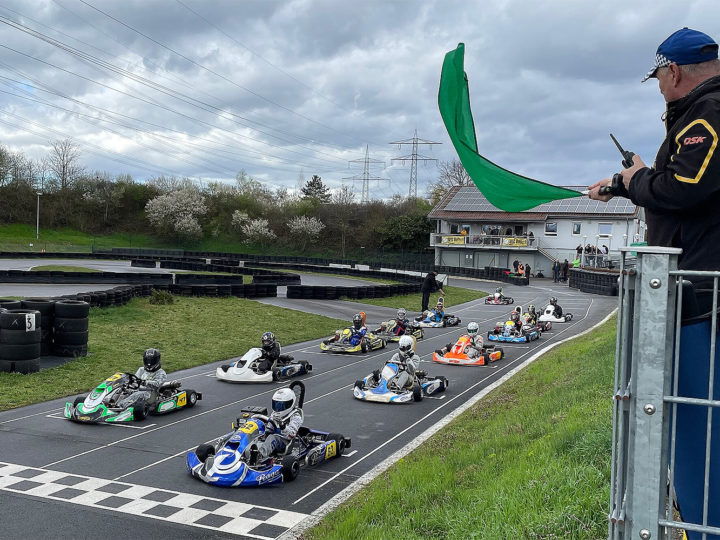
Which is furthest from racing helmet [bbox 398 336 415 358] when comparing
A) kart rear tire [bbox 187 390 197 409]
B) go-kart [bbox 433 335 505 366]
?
kart rear tire [bbox 187 390 197 409]

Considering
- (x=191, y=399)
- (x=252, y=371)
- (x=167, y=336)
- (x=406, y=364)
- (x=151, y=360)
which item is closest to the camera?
(x=151, y=360)

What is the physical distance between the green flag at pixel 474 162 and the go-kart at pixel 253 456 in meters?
5.89

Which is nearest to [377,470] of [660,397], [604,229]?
[660,397]

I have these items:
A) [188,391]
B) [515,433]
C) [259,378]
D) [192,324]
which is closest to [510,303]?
→ [192,324]

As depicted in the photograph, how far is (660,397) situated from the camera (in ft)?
7.88

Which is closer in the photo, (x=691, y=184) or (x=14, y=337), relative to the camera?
(x=691, y=184)

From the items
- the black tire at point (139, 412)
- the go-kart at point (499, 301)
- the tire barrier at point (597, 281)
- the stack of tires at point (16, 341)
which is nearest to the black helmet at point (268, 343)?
the black tire at point (139, 412)

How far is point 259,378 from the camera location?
51.6ft

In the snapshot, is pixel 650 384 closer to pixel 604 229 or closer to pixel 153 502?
pixel 153 502

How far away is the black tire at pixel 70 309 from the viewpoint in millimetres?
16572

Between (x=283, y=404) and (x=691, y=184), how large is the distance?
8094 millimetres

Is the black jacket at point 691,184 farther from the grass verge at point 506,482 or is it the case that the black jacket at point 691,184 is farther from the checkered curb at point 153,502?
the checkered curb at point 153,502

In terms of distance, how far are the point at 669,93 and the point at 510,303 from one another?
35066 millimetres

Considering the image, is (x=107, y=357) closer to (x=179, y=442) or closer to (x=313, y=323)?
(x=179, y=442)
